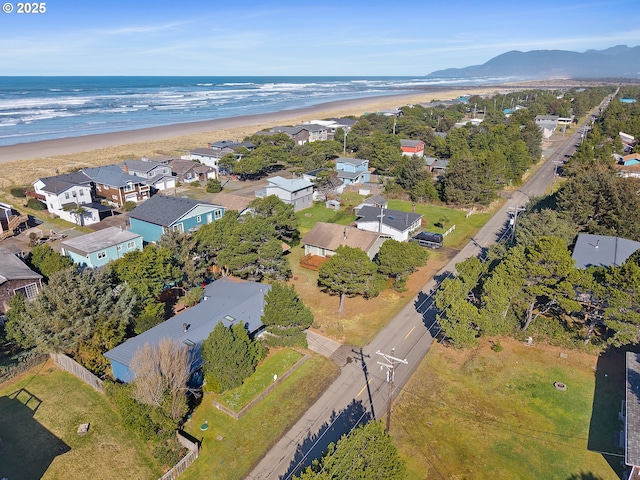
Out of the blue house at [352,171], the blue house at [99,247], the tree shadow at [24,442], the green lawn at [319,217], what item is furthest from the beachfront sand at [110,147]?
the tree shadow at [24,442]

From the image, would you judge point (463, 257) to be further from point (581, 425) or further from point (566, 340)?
point (581, 425)

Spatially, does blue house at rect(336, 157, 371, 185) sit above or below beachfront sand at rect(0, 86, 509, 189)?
below

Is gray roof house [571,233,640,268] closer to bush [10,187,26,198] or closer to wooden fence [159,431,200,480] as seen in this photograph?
wooden fence [159,431,200,480]

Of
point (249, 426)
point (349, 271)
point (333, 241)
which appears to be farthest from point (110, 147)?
point (249, 426)

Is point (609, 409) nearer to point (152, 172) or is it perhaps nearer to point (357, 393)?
point (357, 393)

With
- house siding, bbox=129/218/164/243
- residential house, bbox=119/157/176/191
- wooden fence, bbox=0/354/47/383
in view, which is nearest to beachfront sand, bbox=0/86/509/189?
residential house, bbox=119/157/176/191
